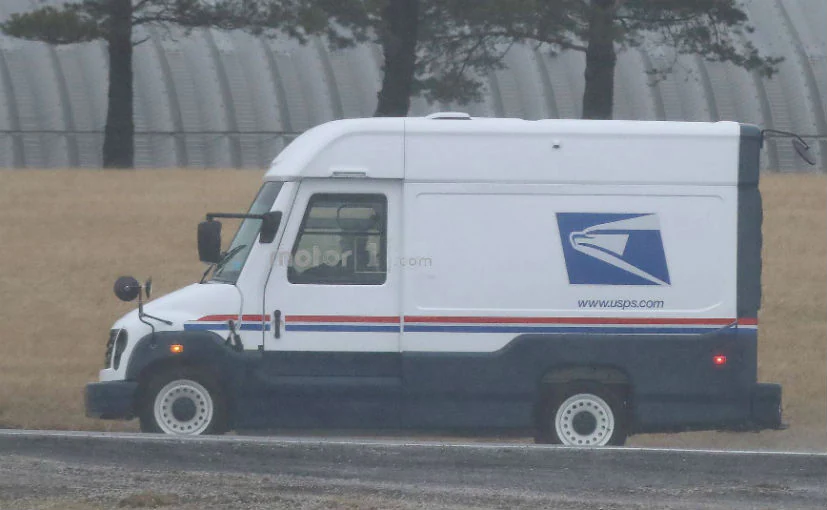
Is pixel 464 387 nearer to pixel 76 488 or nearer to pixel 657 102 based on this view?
pixel 76 488

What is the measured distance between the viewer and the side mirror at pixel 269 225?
10.3 m

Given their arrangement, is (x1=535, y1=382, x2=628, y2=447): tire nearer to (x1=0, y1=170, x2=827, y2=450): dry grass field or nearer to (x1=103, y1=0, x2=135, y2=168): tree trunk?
(x1=0, y1=170, x2=827, y2=450): dry grass field

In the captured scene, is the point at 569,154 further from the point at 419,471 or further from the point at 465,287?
the point at 419,471

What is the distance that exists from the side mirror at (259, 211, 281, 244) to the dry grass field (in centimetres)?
291

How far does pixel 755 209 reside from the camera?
1048 centimetres

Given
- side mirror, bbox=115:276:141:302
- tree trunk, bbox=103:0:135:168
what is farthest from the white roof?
tree trunk, bbox=103:0:135:168

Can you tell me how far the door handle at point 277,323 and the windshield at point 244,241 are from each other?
1.32ft

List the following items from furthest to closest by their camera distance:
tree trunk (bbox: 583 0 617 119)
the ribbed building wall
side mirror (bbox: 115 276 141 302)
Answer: the ribbed building wall < tree trunk (bbox: 583 0 617 119) < side mirror (bbox: 115 276 141 302)

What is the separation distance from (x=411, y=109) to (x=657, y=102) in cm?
499

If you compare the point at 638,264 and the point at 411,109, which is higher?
the point at 411,109

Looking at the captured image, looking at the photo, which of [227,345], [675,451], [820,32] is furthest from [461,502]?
[820,32]

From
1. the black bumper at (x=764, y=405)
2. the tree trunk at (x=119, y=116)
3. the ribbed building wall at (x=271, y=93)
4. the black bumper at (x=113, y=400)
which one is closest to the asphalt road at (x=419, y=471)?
the black bumper at (x=113, y=400)

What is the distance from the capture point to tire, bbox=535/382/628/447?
10555mm

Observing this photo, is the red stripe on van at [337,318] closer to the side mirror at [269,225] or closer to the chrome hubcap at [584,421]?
the side mirror at [269,225]
